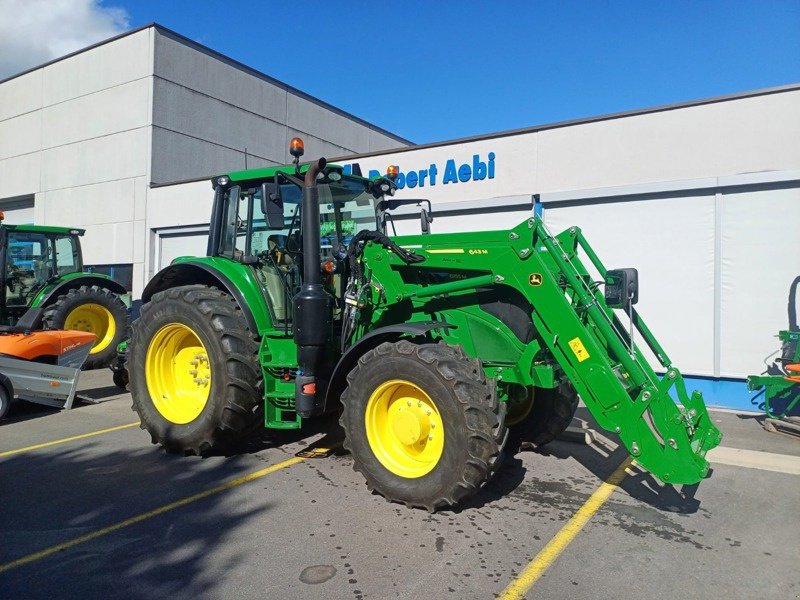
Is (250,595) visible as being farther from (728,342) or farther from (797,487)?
(728,342)

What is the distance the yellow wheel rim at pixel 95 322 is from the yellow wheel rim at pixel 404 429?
761 centimetres

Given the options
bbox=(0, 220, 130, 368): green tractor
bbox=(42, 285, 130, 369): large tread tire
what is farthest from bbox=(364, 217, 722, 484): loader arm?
bbox=(0, 220, 130, 368): green tractor

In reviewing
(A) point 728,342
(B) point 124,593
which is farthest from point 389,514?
(A) point 728,342

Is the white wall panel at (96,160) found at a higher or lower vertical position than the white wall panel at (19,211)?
higher

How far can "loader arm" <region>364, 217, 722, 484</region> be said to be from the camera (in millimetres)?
3793

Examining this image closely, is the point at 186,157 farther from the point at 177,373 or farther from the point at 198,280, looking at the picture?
the point at 177,373

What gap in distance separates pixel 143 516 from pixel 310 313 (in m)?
1.85

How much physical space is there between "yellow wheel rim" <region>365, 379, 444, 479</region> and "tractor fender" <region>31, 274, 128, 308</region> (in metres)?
8.03

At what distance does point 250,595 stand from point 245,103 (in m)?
17.5

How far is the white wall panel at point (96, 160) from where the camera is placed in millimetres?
15883

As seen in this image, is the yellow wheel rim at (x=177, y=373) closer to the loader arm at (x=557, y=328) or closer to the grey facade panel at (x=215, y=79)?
the loader arm at (x=557, y=328)

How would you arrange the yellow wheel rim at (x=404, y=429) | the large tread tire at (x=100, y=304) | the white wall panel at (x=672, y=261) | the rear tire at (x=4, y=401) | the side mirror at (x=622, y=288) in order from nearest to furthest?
the yellow wheel rim at (x=404, y=429), the side mirror at (x=622, y=288), the rear tire at (x=4, y=401), the white wall panel at (x=672, y=261), the large tread tire at (x=100, y=304)

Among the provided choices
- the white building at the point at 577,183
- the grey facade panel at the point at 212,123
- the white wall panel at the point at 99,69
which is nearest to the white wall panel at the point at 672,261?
the white building at the point at 577,183

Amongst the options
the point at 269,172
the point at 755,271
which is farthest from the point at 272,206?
the point at 755,271
